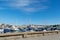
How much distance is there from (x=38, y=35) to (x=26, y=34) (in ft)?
9.11

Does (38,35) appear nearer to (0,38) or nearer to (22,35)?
(22,35)

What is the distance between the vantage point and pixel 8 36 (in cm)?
1559

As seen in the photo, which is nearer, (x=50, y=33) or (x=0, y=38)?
(x=0, y=38)

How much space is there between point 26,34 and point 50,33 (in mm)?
6694

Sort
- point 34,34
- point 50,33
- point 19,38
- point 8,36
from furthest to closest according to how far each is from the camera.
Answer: point 50,33 < point 34,34 < point 19,38 < point 8,36

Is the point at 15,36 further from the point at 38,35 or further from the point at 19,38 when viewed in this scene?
the point at 38,35

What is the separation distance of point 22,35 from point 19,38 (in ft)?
2.95

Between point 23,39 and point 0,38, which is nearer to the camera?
point 0,38

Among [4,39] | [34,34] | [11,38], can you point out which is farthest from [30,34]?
[4,39]

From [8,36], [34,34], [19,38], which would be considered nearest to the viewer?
[8,36]

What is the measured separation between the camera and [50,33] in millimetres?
23266

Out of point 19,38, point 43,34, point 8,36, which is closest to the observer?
point 8,36

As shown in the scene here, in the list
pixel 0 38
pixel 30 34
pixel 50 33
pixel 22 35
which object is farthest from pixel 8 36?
pixel 50 33

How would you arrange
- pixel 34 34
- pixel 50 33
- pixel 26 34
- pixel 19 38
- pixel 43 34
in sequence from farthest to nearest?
pixel 50 33
pixel 43 34
pixel 34 34
pixel 26 34
pixel 19 38
